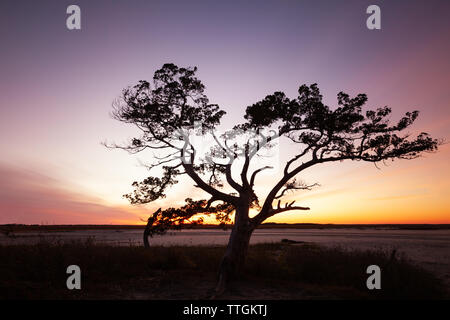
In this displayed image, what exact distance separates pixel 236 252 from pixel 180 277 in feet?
8.72

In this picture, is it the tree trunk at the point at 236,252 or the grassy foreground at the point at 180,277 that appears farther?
the tree trunk at the point at 236,252

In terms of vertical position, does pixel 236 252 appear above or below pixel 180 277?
above

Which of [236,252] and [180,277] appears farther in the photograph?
[180,277]

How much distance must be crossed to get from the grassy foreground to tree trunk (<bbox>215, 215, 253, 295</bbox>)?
522mm

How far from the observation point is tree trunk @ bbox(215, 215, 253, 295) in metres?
12.8

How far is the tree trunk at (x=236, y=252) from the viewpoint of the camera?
12.8m

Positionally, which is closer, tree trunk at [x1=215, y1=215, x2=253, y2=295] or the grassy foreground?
the grassy foreground

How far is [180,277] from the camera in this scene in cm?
1359

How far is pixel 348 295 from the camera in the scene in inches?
431

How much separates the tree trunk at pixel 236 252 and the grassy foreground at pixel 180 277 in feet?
1.71

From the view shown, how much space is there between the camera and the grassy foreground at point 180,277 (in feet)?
35.6

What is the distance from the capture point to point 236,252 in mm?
13203
